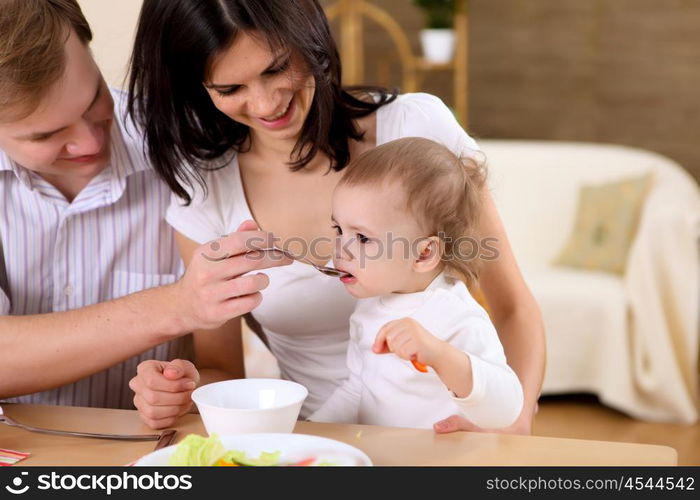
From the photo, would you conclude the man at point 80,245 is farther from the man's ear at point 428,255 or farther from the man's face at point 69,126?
the man's ear at point 428,255

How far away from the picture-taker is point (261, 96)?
1475 millimetres

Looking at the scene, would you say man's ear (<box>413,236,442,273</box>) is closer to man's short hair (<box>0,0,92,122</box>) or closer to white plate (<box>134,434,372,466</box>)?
white plate (<box>134,434,372,466</box>)

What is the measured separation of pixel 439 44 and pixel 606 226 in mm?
1586

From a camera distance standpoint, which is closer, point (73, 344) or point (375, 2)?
point (73, 344)

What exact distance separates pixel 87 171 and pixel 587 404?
9.29ft

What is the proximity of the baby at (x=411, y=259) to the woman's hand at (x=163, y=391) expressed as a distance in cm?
31

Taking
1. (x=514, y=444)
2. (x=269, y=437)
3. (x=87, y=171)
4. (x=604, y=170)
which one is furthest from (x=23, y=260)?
(x=604, y=170)

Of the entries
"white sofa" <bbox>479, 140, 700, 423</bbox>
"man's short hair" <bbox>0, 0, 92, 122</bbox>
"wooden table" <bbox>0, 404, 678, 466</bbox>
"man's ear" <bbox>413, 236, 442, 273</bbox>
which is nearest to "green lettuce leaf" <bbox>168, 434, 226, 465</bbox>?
"wooden table" <bbox>0, 404, 678, 466</bbox>

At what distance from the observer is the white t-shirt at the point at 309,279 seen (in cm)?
169

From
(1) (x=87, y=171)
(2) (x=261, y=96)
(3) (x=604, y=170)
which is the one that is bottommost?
(3) (x=604, y=170)

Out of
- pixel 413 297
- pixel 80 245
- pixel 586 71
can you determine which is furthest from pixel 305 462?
pixel 586 71

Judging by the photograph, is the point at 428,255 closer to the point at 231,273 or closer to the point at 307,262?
the point at 307,262

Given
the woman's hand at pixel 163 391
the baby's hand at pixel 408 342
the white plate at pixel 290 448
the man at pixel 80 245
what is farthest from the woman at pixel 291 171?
the white plate at pixel 290 448
